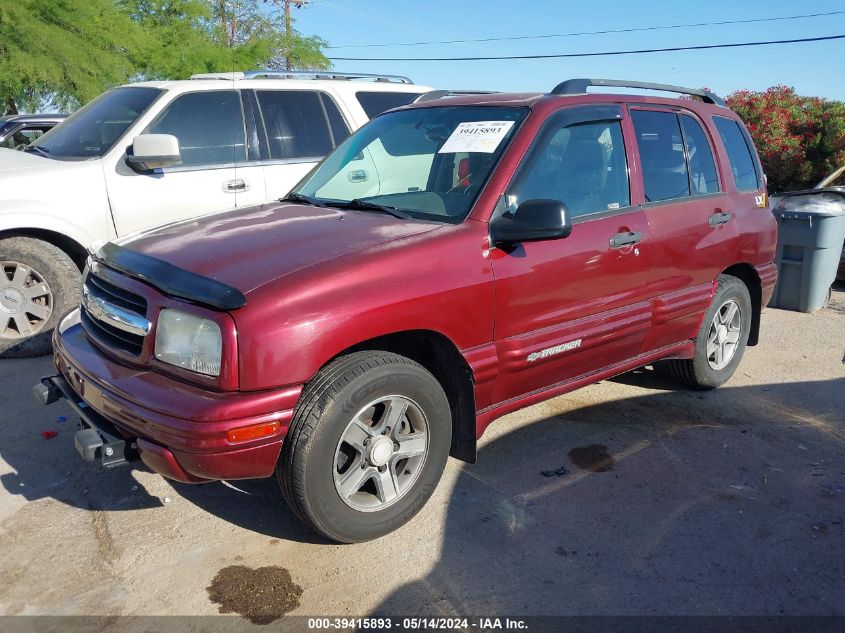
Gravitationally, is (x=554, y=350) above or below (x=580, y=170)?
below

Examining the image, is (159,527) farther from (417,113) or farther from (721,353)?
(721,353)

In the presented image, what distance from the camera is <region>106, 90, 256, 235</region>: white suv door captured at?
5.59m

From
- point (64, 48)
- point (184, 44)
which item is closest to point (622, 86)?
point (64, 48)

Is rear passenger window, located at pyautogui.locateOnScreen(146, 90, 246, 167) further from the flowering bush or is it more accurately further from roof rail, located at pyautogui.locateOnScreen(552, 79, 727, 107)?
the flowering bush

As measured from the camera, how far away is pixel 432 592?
2.94 metres

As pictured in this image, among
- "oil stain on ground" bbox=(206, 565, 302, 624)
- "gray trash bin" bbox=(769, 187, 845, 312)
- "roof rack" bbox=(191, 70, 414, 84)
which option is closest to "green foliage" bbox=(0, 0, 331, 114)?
"roof rack" bbox=(191, 70, 414, 84)

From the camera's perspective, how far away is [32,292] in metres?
5.38

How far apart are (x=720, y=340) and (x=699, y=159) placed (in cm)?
127

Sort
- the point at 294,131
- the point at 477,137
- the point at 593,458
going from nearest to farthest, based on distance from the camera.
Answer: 1. the point at 477,137
2. the point at 593,458
3. the point at 294,131

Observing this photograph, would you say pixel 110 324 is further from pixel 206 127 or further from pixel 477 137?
pixel 206 127

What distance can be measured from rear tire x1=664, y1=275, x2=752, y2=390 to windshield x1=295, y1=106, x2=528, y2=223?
202 centimetres

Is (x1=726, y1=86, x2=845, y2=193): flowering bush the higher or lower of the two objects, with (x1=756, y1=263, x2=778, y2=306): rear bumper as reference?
higher

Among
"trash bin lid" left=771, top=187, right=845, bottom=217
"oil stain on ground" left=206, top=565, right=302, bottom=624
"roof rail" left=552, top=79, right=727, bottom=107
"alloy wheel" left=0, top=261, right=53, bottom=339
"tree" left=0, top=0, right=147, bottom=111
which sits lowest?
"oil stain on ground" left=206, top=565, right=302, bottom=624

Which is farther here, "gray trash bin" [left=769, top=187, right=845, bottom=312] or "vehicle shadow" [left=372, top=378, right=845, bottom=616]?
"gray trash bin" [left=769, top=187, right=845, bottom=312]
